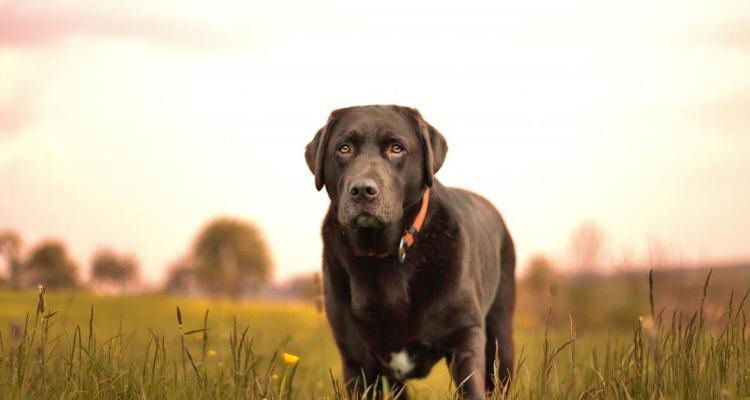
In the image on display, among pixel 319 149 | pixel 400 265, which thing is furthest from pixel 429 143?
pixel 400 265

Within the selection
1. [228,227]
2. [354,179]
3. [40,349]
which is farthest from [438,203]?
[228,227]

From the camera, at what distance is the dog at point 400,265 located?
16.5 ft

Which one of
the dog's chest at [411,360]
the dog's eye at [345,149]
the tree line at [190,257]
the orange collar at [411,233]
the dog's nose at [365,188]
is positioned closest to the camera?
the dog's nose at [365,188]

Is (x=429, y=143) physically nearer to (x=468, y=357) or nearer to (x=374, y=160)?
(x=374, y=160)

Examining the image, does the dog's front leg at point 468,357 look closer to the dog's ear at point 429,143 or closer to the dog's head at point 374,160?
the dog's head at point 374,160

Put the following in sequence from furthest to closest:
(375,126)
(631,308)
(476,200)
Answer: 1. (631,308)
2. (476,200)
3. (375,126)

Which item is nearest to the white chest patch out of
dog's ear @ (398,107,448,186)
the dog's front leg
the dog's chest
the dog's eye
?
the dog's chest

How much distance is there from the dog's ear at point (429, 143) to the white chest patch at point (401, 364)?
1.19 metres

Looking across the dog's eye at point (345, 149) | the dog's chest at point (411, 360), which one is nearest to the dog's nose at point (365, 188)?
the dog's eye at point (345, 149)

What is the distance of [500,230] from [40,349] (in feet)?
13.3

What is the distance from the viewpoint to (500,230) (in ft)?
22.5

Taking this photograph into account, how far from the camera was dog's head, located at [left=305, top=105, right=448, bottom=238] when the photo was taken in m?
4.66

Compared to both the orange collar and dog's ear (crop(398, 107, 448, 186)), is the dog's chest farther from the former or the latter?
dog's ear (crop(398, 107, 448, 186))

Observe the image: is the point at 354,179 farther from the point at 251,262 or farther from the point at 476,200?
the point at 251,262
